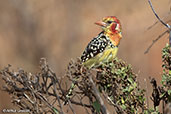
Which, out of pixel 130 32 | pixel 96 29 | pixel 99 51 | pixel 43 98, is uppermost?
pixel 96 29

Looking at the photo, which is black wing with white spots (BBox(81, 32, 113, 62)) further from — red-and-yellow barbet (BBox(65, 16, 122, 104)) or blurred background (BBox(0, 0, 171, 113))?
blurred background (BBox(0, 0, 171, 113))

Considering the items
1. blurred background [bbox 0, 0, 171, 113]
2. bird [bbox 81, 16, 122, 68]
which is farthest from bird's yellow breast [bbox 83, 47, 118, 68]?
blurred background [bbox 0, 0, 171, 113]

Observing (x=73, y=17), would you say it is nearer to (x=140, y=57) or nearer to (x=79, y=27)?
(x=79, y=27)

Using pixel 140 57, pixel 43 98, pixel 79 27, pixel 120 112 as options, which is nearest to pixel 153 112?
pixel 120 112

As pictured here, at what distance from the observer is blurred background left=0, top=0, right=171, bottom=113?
517cm

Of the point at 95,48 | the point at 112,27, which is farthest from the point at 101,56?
the point at 112,27

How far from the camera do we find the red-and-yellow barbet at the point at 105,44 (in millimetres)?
2180

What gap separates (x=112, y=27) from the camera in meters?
2.23

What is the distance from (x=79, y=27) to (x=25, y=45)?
→ 913 mm

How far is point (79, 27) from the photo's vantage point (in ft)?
18.6

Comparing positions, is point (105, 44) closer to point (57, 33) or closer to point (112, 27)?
point (112, 27)

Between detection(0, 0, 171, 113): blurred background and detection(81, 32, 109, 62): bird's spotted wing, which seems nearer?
detection(81, 32, 109, 62): bird's spotted wing

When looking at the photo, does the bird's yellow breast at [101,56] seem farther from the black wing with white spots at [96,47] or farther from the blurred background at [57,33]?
the blurred background at [57,33]

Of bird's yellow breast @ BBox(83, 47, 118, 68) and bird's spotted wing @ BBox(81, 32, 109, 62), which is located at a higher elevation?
bird's spotted wing @ BBox(81, 32, 109, 62)
